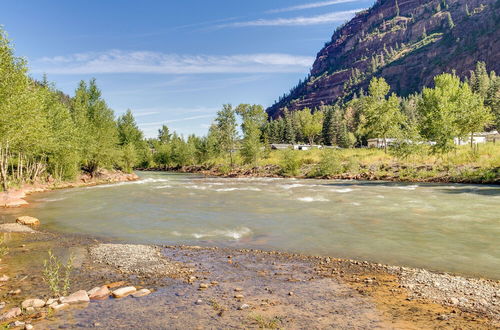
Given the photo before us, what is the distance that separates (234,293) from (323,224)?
972 cm

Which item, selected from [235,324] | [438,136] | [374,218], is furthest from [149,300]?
[438,136]

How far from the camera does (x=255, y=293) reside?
812 cm

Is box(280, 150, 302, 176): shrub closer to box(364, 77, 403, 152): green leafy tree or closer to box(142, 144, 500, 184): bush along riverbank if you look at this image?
box(142, 144, 500, 184): bush along riverbank

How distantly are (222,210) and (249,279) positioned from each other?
42.6 feet

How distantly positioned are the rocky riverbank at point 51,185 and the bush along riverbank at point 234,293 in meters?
17.0

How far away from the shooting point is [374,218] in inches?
721

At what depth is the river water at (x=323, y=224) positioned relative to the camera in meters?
12.0

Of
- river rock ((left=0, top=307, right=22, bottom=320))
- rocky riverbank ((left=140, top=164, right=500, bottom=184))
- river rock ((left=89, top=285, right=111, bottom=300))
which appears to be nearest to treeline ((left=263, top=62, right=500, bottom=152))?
rocky riverbank ((left=140, top=164, right=500, bottom=184))

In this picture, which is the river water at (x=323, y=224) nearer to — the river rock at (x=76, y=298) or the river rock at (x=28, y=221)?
the river rock at (x=28, y=221)

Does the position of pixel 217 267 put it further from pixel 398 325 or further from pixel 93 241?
pixel 93 241

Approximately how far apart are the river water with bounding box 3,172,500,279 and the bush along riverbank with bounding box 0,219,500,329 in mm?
1835

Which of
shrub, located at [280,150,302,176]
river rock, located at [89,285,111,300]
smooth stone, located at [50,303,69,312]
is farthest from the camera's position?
shrub, located at [280,150,302,176]

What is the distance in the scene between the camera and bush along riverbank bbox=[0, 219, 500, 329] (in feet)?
21.8

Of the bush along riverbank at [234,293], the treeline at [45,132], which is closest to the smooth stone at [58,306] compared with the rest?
the bush along riverbank at [234,293]
